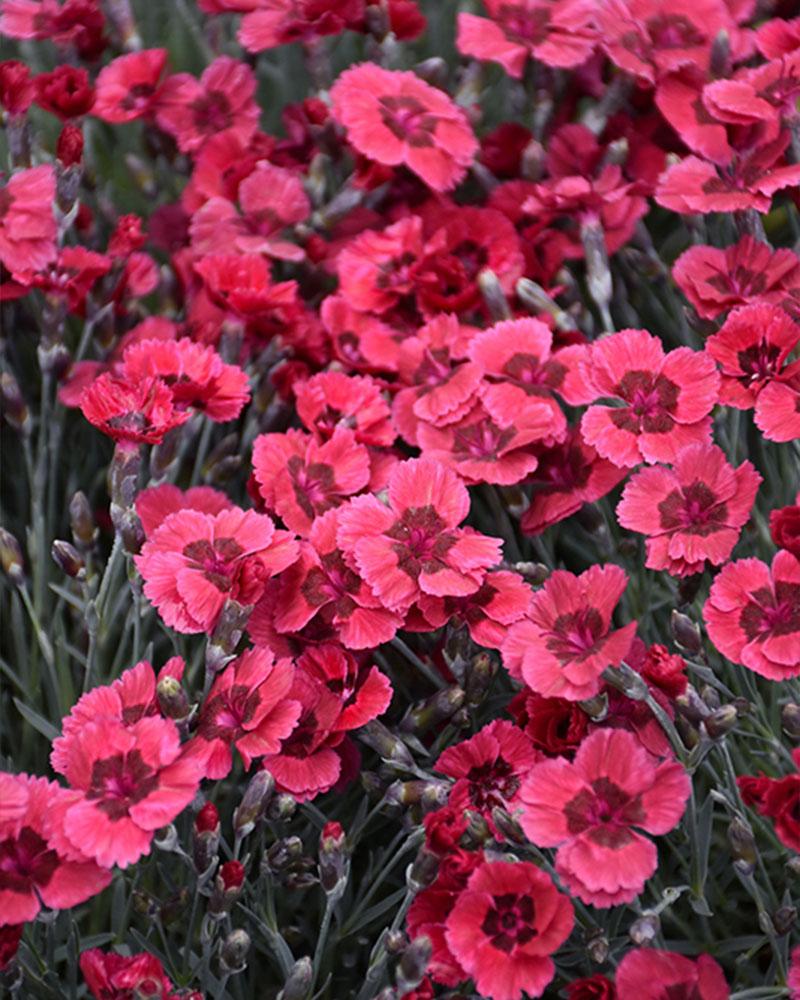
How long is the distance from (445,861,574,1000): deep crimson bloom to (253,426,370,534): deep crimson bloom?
1.57 ft

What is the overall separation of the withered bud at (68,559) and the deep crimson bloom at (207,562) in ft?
0.24

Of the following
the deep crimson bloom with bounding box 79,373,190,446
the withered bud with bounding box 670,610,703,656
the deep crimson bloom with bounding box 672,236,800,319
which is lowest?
the withered bud with bounding box 670,610,703,656

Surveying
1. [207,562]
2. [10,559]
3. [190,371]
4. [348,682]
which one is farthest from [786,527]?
[10,559]

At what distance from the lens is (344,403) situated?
59.6 inches

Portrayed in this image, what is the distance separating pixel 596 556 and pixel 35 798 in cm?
75

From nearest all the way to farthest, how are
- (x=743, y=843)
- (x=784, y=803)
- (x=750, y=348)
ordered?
(x=784, y=803), (x=743, y=843), (x=750, y=348)

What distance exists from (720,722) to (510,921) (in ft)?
0.78

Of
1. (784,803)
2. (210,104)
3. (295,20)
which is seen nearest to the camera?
(784,803)

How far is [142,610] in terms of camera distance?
4.29 ft

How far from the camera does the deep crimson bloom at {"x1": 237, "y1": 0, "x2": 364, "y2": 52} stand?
5.61 ft

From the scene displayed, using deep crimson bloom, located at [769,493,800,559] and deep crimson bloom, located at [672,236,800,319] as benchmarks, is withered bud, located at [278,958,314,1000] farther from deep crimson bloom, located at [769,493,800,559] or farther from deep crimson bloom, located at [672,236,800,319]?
deep crimson bloom, located at [672,236,800,319]

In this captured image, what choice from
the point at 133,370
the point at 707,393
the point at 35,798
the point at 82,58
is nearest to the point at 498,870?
the point at 35,798

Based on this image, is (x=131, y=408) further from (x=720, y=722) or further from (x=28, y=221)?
(x=720, y=722)

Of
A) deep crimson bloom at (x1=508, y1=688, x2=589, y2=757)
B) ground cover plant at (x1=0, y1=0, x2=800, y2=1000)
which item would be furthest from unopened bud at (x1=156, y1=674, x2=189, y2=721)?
deep crimson bloom at (x1=508, y1=688, x2=589, y2=757)
